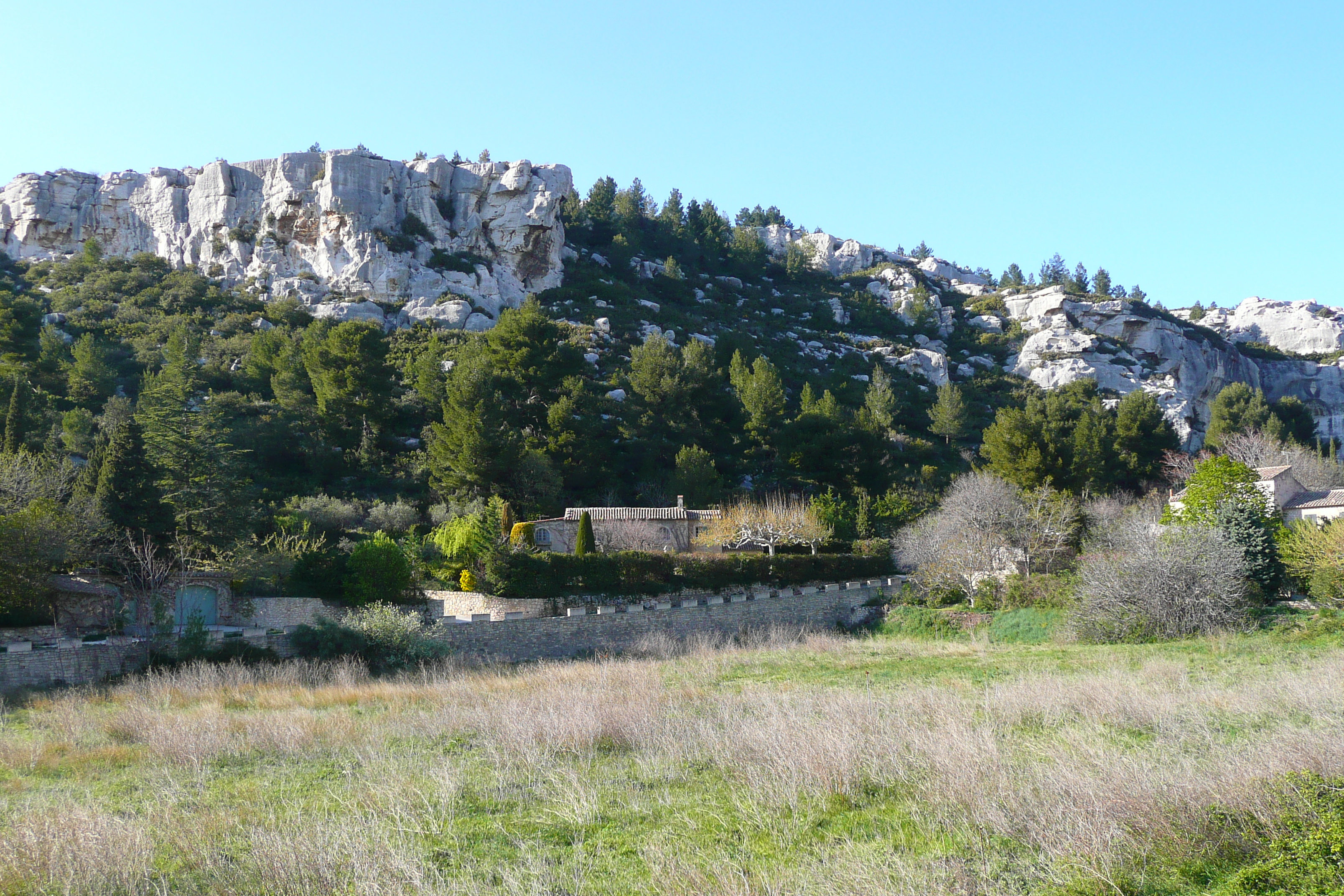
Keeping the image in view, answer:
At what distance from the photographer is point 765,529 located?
26.7m

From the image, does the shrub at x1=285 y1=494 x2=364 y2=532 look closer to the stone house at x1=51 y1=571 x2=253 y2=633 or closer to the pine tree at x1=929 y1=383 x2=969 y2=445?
the stone house at x1=51 y1=571 x2=253 y2=633

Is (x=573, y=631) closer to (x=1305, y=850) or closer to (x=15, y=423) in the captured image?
(x=1305, y=850)

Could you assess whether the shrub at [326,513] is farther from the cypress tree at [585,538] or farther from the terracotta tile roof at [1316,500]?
the terracotta tile roof at [1316,500]

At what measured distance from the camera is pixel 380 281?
53031 millimetres

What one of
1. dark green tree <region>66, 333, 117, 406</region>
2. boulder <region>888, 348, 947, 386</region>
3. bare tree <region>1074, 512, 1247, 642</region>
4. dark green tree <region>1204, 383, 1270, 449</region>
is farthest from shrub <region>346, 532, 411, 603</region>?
boulder <region>888, 348, 947, 386</region>

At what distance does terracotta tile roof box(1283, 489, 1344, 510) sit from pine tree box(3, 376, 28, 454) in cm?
4245

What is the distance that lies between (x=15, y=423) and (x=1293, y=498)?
4438 cm

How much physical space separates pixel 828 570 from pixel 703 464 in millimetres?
7552

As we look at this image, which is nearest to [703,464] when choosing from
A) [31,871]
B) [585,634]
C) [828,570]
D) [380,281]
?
[828,570]


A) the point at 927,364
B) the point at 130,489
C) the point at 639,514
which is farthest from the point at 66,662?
the point at 927,364

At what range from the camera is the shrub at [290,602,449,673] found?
16703mm

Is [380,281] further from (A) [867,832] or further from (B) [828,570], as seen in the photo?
(A) [867,832]

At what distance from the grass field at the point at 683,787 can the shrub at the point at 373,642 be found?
4.07 meters

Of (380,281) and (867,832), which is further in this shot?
(380,281)
